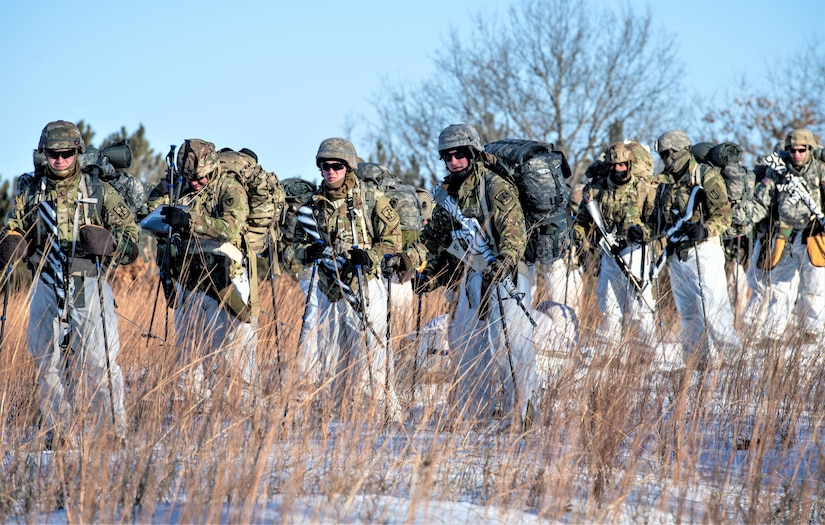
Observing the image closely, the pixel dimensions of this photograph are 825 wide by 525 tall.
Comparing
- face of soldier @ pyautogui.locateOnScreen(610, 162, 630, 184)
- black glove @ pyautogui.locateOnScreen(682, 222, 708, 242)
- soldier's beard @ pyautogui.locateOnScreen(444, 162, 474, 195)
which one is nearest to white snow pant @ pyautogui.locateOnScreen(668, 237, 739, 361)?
black glove @ pyautogui.locateOnScreen(682, 222, 708, 242)

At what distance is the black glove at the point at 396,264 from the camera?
6.63 m

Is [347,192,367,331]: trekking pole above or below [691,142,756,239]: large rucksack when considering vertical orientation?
below

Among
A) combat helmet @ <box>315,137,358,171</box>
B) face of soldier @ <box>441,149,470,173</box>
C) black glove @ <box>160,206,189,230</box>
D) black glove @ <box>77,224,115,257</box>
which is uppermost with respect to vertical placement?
combat helmet @ <box>315,137,358,171</box>

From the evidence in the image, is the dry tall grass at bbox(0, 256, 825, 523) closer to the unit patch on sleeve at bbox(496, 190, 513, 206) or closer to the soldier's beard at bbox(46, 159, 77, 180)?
the unit patch on sleeve at bbox(496, 190, 513, 206)

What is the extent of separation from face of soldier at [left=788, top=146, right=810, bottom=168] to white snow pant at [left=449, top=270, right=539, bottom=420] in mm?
4712

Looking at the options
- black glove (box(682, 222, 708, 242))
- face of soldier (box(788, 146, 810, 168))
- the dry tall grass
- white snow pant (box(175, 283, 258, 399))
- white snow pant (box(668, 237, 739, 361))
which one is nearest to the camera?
the dry tall grass

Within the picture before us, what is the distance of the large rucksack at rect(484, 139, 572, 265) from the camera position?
21.0ft

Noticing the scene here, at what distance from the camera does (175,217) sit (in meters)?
6.34

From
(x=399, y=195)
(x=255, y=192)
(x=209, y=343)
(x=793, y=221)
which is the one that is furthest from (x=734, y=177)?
(x=209, y=343)

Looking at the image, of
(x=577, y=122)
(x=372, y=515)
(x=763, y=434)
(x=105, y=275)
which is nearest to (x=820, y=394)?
(x=763, y=434)

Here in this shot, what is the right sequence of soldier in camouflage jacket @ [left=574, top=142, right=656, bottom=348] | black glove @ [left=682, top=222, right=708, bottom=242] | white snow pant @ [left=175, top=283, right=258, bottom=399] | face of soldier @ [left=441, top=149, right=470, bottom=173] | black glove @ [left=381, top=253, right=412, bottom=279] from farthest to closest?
soldier in camouflage jacket @ [left=574, top=142, right=656, bottom=348] < black glove @ [left=682, top=222, right=708, bottom=242] < black glove @ [left=381, top=253, right=412, bottom=279] < face of soldier @ [left=441, top=149, right=470, bottom=173] < white snow pant @ [left=175, top=283, right=258, bottom=399]

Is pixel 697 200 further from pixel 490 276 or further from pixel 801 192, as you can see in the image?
pixel 490 276

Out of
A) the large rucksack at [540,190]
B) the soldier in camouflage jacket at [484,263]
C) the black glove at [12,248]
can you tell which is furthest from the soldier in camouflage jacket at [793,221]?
the black glove at [12,248]

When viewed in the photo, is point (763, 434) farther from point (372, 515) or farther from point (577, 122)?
point (577, 122)
